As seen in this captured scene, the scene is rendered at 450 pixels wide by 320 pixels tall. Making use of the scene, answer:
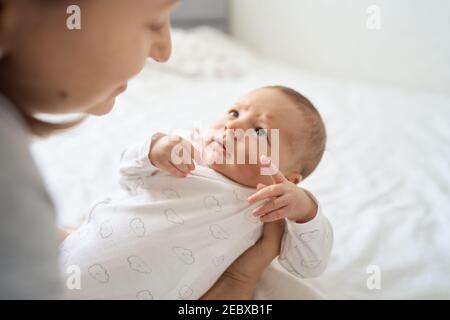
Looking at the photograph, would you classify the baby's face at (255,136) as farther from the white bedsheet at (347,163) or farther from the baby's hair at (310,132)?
the white bedsheet at (347,163)

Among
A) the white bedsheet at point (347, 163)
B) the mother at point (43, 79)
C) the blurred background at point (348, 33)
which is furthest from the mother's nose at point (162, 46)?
the blurred background at point (348, 33)

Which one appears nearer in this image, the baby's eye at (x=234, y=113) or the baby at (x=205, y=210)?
the baby at (x=205, y=210)

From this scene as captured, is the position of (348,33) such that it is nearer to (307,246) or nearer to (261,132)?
(261,132)

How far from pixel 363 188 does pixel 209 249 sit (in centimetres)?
51

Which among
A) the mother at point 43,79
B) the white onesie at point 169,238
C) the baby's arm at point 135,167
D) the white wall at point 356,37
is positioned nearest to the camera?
the mother at point 43,79

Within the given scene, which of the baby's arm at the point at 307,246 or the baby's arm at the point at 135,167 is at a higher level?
the baby's arm at the point at 135,167

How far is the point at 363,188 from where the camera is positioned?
1.13 meters

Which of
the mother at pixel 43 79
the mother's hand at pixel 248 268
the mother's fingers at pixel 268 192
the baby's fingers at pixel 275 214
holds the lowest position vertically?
the mother's hand at pixel 248 268

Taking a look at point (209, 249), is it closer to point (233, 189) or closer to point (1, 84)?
point (233, 189)

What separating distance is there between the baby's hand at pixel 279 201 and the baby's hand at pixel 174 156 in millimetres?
130

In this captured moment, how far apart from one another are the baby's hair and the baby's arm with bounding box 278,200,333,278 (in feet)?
0.42

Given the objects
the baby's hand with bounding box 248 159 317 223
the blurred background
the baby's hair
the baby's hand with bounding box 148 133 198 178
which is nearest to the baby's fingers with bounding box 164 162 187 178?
the baby's hand with bounding box 148 133 198 178

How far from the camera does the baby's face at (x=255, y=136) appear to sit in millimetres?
826

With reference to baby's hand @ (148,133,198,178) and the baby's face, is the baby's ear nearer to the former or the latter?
the baby's face
